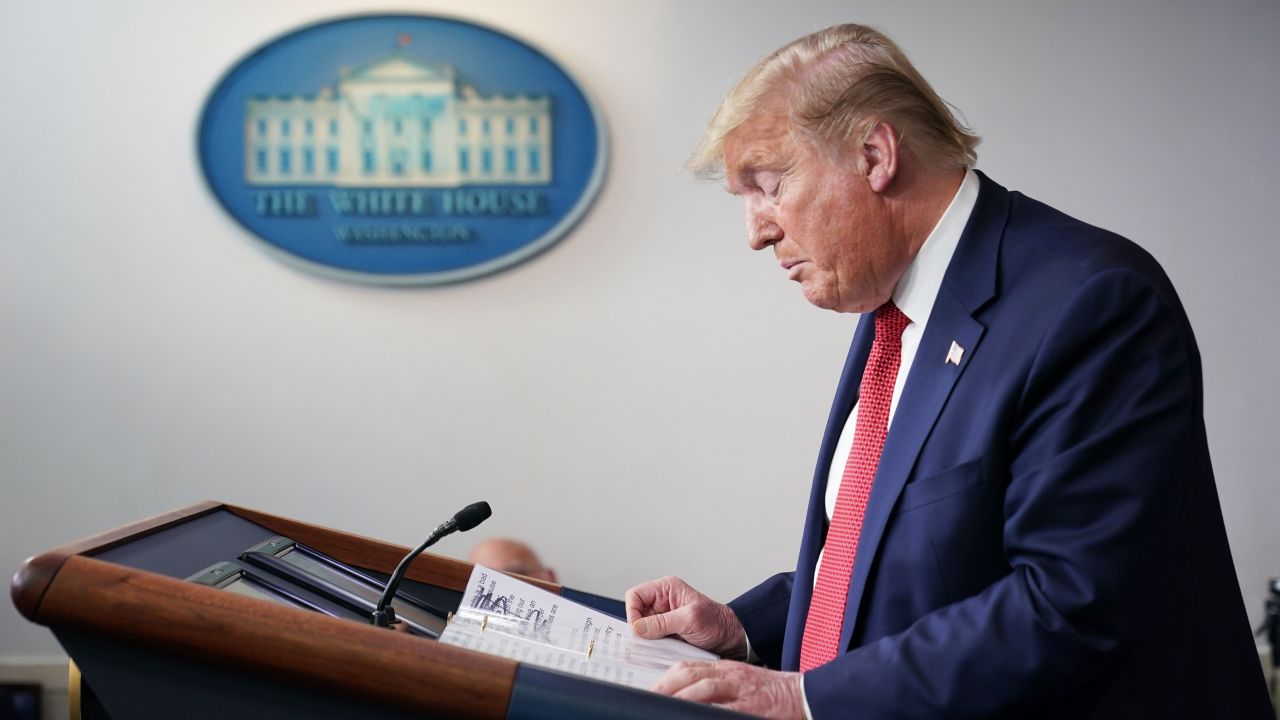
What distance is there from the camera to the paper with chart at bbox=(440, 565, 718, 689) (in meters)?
1.08

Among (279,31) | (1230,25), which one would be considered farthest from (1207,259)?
(279,31)

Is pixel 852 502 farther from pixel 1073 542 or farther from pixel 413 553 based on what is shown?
pixel 413 553

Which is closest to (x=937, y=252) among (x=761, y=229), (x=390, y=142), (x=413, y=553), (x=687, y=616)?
(x=761, y=229)

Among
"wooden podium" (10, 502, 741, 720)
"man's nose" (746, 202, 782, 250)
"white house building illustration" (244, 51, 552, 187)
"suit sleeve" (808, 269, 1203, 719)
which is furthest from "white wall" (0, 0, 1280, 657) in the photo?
"wooden podium" (10, 502, 741, 720)

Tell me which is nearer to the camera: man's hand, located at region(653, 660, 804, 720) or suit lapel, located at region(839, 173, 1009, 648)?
man's hand, located at region(653, 660, 804, 720)

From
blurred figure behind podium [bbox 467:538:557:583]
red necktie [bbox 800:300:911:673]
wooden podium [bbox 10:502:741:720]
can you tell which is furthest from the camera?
blurred figure behind podium [bbox 467:538:557:583]

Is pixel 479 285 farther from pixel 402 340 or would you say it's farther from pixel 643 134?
pixel 643 134

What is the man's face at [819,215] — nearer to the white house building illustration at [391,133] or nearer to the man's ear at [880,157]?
the man's ear at [880,157]

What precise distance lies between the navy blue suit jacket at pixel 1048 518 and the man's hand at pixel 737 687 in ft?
0.09

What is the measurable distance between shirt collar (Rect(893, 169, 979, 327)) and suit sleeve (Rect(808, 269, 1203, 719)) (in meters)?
0.25

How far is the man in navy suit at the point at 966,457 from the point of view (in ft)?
3.43

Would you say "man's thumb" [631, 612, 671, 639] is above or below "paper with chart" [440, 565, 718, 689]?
below

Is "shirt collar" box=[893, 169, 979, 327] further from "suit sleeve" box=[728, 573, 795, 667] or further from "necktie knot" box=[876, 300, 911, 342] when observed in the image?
→ "suit sleeve" box=[728, 573, 795, 667]

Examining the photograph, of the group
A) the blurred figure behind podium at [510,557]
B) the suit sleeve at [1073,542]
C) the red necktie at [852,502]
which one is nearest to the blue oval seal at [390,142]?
the blurred figure behind podium at [510,557]
